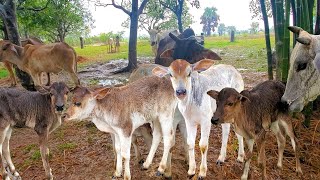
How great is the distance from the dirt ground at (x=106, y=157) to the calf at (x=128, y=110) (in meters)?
0.56

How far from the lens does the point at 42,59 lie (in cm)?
894

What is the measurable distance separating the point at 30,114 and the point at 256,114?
3.01 metres

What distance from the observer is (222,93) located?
12.6ft

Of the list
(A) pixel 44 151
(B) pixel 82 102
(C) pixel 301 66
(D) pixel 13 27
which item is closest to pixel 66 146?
(A) pixel 44 151

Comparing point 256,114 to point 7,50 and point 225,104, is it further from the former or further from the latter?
point 7,50

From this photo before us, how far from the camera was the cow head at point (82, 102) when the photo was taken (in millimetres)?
3861

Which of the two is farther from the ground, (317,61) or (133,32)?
(133,32)

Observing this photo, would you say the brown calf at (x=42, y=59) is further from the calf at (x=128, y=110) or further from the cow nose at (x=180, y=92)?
the cow nose at (x=180, y=92)

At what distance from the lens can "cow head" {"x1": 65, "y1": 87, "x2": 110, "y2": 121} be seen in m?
3.86

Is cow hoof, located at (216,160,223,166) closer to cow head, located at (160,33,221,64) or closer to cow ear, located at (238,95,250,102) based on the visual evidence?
cow ear, located at (238,95,250,102)

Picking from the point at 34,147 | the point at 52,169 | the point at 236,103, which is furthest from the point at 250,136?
the point at 34,147

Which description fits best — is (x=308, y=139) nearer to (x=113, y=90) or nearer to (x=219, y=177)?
(x=219, y=177)

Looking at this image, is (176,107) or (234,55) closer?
(176,107)

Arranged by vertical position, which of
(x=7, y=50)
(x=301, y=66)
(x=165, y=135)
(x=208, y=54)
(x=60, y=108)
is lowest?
(x=165, y=135)
